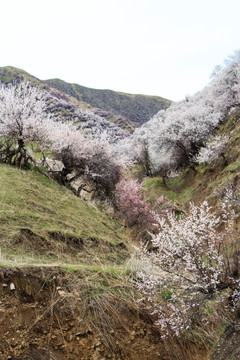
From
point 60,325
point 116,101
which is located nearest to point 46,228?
point 60,325

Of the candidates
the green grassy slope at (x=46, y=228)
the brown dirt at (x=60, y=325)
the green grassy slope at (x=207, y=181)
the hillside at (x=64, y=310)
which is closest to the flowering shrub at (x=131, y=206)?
the green grassy slope at (x=207, y=181)

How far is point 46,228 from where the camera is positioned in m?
7.60

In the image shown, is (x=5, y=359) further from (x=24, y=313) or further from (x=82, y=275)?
(x=82, y=275)

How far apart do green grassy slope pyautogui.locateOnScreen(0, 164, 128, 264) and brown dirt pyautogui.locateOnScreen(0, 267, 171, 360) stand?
34.9 inches

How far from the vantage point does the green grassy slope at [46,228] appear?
20.0 ft

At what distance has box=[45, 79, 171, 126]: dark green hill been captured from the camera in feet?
398

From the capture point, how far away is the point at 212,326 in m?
4.39

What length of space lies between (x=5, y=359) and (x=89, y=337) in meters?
1.30

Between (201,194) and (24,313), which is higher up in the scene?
(201,194)

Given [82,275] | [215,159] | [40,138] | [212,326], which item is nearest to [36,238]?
[82,275]

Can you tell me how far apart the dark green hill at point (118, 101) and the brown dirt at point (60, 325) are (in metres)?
112

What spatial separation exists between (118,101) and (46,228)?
13645cm

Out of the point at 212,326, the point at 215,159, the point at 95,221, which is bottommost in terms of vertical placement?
the point at 95,221

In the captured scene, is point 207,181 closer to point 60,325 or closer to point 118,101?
point 60,325
